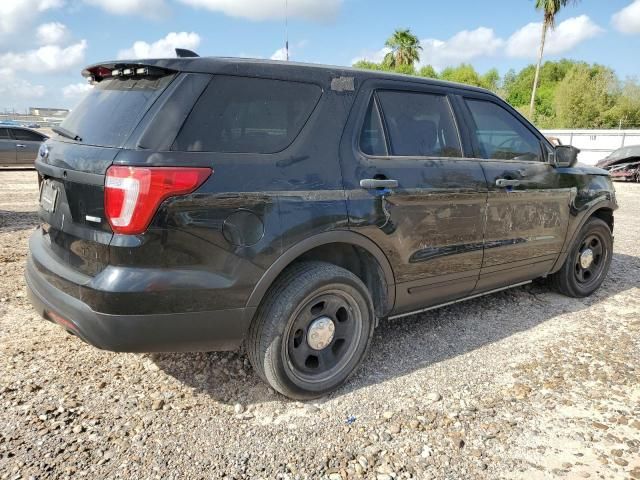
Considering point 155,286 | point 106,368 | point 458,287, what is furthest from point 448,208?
point 106,368

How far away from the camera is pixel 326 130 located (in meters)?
2.83

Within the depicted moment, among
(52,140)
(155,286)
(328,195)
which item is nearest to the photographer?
(155,286)

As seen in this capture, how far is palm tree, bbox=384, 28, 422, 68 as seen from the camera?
43219 millimetres

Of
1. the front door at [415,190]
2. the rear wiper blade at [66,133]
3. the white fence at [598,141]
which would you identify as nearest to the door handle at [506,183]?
the front door at [415,190]

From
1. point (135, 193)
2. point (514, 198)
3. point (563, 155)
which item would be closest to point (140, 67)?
point (135, 193)

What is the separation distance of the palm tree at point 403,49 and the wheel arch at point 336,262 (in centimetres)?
4403

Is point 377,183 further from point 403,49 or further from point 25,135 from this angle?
point 403,49

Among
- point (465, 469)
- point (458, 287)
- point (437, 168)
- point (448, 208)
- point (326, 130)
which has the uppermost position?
point (326, 130)

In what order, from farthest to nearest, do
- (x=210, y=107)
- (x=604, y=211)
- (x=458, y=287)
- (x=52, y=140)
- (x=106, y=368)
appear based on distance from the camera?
(x=604, y=211), (x=458, y=287), (x=106, y=368), (x=52, y=140), (x=210, y=107)

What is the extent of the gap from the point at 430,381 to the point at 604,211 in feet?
9.91

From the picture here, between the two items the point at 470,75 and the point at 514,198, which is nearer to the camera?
the point at 514,198

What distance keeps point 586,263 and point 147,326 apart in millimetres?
4214

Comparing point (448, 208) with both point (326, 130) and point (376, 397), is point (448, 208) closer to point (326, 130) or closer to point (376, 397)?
point (326, 130)

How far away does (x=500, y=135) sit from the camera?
392cm
